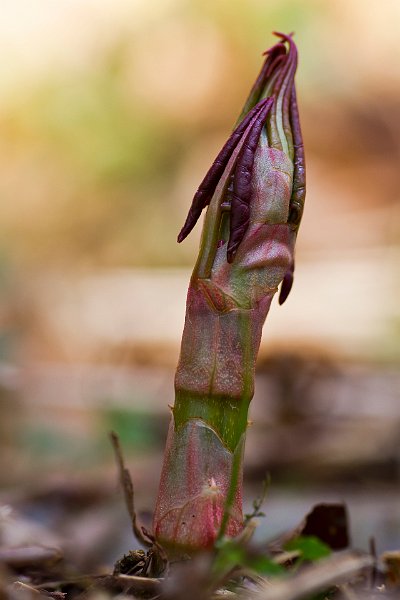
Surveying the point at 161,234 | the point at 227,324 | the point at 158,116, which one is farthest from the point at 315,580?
the point at 158,116

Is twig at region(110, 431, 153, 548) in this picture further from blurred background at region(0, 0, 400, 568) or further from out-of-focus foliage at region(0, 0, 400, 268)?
out-of-focus foliage at region(0, 0, 400, 268)

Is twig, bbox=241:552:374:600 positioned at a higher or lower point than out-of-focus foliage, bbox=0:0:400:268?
lower

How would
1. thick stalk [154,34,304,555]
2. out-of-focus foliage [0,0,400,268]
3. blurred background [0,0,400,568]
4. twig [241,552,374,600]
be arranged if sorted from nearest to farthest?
twig [241,552,374,600], thick stalk [154,34,304,555], blurred background [0,0,400,568], out-of-focus foliage [0,0,400,268]

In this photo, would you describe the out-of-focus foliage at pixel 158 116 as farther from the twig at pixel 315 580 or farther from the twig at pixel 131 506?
the twig at pixel 315 580

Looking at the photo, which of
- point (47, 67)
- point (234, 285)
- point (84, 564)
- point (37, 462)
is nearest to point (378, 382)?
point (37, 462)

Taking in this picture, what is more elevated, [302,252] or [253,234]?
[302,252]

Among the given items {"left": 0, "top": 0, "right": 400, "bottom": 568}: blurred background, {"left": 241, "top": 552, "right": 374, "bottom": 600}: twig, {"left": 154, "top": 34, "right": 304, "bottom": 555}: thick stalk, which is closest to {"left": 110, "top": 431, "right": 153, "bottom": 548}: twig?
{"left": 154, "top": 34, "right": 304, "bottom": 555}: thick stalk

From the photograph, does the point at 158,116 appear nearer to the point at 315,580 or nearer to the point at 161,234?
the point at 161,234

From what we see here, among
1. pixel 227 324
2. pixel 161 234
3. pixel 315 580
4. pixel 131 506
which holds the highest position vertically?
pixel 161 234

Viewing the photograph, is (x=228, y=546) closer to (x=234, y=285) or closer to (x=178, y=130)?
(x=234, y=285)
